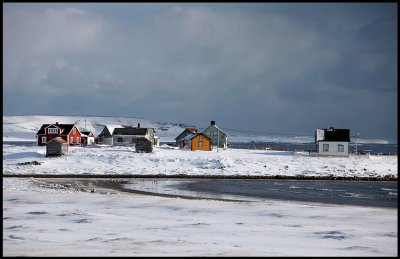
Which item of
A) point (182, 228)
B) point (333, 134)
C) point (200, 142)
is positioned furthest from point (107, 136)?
point (182, 228)

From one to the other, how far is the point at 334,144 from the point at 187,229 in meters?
A: 61.5

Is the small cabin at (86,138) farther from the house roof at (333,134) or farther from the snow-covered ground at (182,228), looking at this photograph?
the snow-covered ground at (182,228)

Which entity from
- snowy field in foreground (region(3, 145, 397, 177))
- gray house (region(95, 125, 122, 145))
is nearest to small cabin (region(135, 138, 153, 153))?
Result: snowy field in foreground (region(3, 145, 397, 177))

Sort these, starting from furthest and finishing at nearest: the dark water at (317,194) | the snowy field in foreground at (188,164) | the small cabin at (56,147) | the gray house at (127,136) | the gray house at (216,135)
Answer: the gray house at (216,135)
the gray house at (127,136)
the small cabin at (56,147)
the snowy field in foreground at (188,164)
the dark water at (317,194)

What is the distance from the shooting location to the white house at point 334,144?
254 feet

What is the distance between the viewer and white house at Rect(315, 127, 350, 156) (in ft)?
254

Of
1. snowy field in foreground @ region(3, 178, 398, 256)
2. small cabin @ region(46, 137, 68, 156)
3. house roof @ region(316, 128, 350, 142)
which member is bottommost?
snowy field in foreground @ region(3, 178, 398, 256)

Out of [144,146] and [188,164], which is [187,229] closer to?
[188,164]

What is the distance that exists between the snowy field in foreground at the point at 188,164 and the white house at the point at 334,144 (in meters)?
6.16

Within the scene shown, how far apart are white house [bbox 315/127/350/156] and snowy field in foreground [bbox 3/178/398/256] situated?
49.8 m

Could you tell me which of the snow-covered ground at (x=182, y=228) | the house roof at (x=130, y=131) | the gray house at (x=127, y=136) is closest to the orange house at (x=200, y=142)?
the gray house at (x=127, y=136)

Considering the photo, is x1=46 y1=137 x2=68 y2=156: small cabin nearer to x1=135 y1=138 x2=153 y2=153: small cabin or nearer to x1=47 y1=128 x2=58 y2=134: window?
x1=135 y1=138 x2=153 y2=153: small cabin

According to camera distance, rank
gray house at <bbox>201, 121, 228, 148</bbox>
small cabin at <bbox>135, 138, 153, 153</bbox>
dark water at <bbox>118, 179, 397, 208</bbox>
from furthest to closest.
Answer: gray house at <bbox>201, 121, 228, 148</bbox> < small cabin at <bbox>135, 138, 153, 153</bbox> < dark water at <bbox>118, 179, 397, 208</bbox>

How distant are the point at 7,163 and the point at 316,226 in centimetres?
4915
